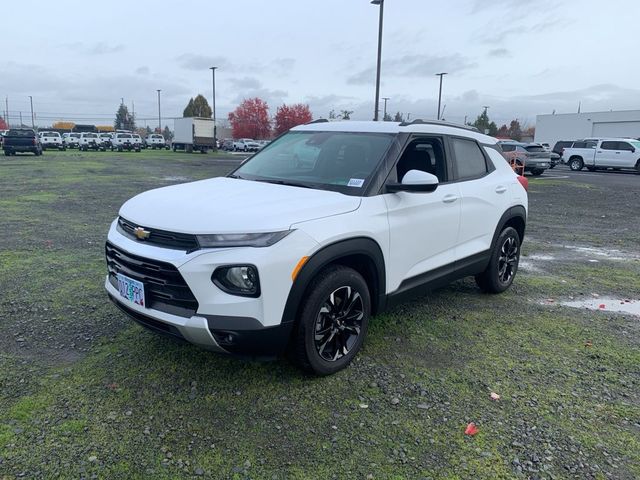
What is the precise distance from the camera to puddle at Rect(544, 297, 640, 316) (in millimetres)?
5242

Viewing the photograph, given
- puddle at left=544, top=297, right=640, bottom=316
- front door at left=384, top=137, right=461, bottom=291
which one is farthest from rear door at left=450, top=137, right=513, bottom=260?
puddle at left=544, top=297, right=640, bottom=316

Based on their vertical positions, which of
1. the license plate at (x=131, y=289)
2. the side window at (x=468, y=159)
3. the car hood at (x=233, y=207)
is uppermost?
the side window at (x=468, y=159)

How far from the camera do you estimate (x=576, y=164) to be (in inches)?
1181

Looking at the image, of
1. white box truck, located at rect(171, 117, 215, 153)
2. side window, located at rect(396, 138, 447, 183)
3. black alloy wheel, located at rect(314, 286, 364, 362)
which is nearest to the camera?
black alloy wheel, located at rect(314, 286, 364, 362)

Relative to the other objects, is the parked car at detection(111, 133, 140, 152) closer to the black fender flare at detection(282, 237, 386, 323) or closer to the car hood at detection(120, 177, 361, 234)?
the car hood at detection(120, 177, 361, 234)

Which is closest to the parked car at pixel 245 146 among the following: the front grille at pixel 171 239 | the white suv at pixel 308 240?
the white suv at pixel 308 240

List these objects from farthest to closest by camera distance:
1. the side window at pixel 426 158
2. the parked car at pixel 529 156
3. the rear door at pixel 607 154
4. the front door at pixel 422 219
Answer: the rear door at pixel 607 154
the parked car at pixel 529 156
the side window at pixel 426 158
the front door at pixel 422 219

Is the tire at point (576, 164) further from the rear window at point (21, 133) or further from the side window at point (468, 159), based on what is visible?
the rear window at point (21, 133)

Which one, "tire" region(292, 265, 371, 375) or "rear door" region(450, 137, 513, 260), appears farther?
"rear door" region(450, 137, 513, 260)

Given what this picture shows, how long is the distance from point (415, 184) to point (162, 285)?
192 cm

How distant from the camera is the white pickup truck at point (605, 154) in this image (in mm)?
27172

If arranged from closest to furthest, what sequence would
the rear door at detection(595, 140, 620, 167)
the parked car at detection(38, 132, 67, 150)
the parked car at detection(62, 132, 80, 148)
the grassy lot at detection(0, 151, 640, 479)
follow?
the grassy lot at detection(0, 151, 640, 479), the rear door at detection(595, 140, 620, 167), the parked car at detection(38, 132, 67, 150), the parked car at detection(62, 132, 80, 148)

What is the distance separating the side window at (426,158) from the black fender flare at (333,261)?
0.86m

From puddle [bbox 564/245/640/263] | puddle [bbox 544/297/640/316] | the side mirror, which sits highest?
the side mirror
